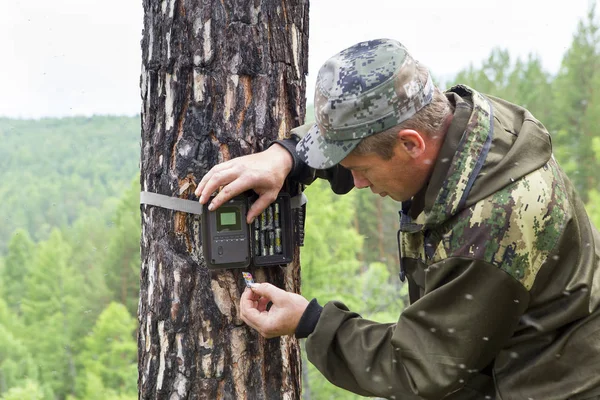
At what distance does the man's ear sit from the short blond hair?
2cm

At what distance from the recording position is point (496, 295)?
1.96 metres

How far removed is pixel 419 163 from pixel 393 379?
2.28ft

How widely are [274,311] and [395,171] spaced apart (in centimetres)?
64

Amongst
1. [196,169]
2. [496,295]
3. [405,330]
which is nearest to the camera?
[496,295]

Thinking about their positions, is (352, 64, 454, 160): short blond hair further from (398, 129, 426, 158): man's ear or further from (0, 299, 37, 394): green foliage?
(0, 299, 37, 394): green foliage

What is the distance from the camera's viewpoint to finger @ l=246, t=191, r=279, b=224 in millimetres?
2473

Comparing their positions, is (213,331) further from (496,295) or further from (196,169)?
(496,295)

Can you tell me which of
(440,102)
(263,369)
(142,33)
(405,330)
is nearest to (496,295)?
(405,330)

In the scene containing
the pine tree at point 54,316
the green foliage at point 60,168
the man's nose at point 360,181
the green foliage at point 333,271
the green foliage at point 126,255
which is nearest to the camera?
the man's nose at point 360,181

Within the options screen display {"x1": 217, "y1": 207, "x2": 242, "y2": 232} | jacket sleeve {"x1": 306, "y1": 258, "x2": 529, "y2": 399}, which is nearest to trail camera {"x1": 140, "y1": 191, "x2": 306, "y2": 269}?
screen display {"x1": 217, "y1": 207, "x2": 242, "y2": 232}

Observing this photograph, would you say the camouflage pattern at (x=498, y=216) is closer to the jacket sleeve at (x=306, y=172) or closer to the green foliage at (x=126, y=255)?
the jacket sleeve at (x=306, y=172)

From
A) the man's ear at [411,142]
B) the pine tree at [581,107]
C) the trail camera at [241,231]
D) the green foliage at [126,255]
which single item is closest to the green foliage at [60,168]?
the green foliage at [126,255]

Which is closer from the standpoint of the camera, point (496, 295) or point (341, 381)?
point (496, 295)

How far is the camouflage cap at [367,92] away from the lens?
205 centimetres
